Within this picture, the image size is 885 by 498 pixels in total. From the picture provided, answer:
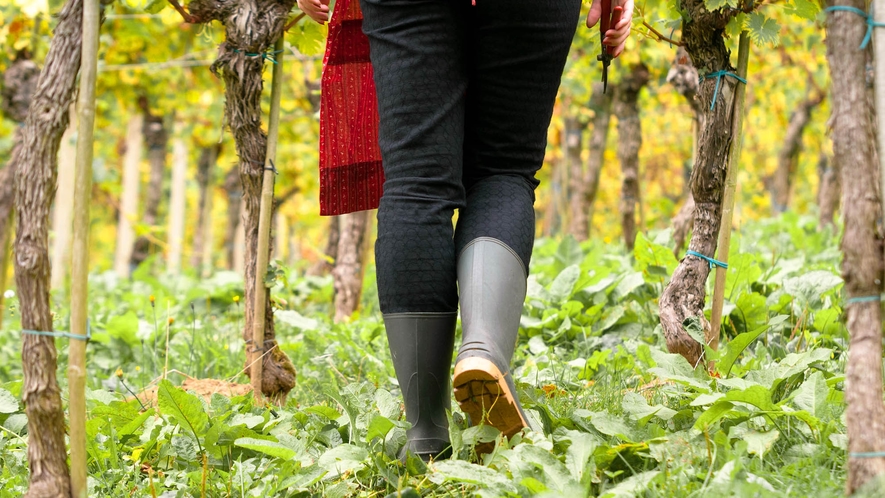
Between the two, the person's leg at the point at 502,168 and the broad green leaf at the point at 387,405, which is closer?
the person's leg at the point at 502,168

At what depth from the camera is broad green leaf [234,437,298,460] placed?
60.5 inches

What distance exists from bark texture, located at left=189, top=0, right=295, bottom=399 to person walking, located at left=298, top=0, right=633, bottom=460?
2.24 feet

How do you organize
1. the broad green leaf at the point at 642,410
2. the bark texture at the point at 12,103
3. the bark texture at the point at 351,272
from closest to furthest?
1. the broad green leaf at the point at 642,410
2. the bark texture at the point at 351,272
3. the bark texture at the point at 12,103

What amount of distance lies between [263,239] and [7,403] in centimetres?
A: 76

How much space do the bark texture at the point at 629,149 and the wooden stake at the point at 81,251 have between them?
4489mm

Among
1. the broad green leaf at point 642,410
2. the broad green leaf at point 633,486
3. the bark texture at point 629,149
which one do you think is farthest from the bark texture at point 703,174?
the bark texture at point 629,149

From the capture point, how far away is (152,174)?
977 centimetres

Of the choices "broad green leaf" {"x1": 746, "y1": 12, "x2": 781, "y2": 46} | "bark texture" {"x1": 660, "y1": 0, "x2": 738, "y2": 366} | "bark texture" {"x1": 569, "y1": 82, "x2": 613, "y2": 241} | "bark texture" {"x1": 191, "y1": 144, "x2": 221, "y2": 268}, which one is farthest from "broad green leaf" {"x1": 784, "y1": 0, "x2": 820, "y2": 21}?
"bark texture" {"x1": 191, "y1": 144, "x2": 221, "y2": 268}

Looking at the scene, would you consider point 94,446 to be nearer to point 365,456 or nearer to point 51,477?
point 51,477

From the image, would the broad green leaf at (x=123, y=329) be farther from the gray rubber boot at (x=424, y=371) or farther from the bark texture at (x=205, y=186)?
the bark texture at (x=205, y=186)

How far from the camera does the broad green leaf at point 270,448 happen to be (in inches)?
60.5

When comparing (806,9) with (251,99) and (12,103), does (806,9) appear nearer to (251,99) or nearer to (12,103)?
(251,99)

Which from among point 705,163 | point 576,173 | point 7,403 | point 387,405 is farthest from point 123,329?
point 576,173

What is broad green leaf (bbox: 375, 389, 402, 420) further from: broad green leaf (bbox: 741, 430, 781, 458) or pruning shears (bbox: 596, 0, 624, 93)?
pruning shears (bbox: 596, 0, 624, 93)
